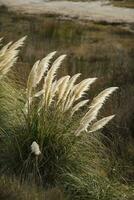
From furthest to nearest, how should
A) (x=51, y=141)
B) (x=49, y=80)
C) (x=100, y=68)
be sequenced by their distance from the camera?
(x=100, y=68)
(x=51, y=141)
(x=49, y=80)

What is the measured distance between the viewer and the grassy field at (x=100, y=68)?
19.8ft

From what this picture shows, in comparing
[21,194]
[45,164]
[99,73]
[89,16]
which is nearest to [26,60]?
[99,73]

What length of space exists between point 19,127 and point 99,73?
5.05 m

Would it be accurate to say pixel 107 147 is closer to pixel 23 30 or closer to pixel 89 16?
pixel 23 30

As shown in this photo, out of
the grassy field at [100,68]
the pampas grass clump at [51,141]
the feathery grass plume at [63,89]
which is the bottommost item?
the grassy field at [100,68]

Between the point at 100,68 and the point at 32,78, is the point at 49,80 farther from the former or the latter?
the point at 100,68

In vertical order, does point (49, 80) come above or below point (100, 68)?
above

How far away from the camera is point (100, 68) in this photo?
12.0 metres

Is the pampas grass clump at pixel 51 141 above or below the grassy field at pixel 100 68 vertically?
above

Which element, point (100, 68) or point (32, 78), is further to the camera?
point (100, 68)

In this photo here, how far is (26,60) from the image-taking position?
41.9 ft

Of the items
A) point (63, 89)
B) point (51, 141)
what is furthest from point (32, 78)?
point (51, 141)

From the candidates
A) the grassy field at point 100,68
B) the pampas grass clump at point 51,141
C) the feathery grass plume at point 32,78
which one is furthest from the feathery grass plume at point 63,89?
the grassy field at point 100,68

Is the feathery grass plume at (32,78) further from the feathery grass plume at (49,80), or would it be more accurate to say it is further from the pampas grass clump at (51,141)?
the feathery grass plume at (49,80)
